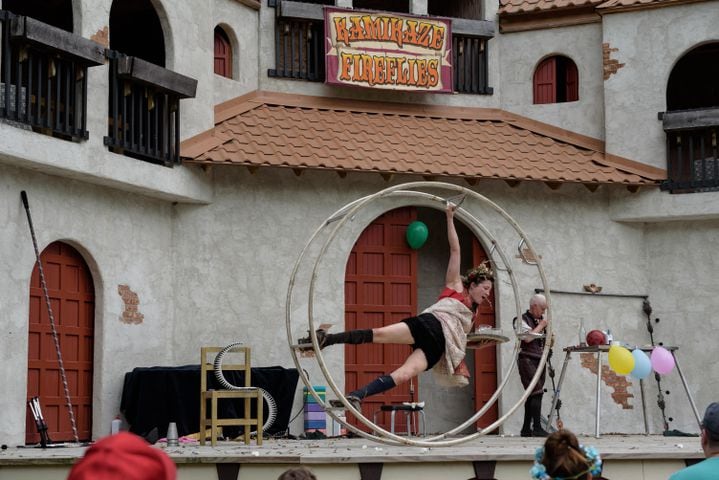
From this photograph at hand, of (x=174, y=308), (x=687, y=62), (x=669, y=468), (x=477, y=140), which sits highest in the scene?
(x=687, y=62)

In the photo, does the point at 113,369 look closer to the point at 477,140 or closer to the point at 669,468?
the point at 477,140

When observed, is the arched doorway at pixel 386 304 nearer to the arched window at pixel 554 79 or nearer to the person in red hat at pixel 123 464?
the arched window at pixel 554 79

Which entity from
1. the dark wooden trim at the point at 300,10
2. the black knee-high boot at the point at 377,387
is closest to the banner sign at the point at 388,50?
the dark wooden trim at the point at 300,10

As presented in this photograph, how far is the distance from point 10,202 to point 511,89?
305 inches

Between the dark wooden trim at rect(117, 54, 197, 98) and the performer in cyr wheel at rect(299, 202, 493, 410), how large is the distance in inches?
178

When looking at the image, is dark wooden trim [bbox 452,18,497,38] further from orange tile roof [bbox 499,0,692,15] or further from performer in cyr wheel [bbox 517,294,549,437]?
performer in cyr wheel [bbox 517,294,549,437]

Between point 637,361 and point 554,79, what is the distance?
17.6ft

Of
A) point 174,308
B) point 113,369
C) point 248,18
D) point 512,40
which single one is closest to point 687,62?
point 512,40

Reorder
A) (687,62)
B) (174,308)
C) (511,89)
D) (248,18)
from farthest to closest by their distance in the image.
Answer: (687,62), (511,89), (248,18), (174,308)

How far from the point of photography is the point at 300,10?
1591 cm

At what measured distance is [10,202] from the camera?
12234mm

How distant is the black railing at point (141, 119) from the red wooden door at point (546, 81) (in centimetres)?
550

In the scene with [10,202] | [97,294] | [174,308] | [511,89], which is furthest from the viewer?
[511,89]

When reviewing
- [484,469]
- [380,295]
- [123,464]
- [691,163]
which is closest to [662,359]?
[691,163]
